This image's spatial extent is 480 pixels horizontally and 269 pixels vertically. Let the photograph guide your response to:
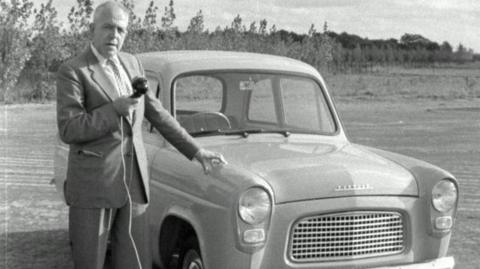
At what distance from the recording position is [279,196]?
4.93 m

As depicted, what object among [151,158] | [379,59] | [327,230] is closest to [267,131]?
[151,158]

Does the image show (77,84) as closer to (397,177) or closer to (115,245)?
(115,245)

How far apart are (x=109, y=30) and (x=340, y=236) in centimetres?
189

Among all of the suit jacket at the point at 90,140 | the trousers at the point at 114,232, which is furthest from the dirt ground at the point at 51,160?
the suit jacket at the point at 90,140

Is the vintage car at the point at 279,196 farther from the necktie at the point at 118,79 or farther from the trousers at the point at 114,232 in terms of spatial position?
the necktie at the point at 118,79

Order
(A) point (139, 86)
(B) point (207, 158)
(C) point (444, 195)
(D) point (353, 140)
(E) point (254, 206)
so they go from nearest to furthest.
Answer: (A) point (139, 86), (B) point (207, 158), (E) point (254, 206), (C) point (444, 195), (D) point (353, 140)

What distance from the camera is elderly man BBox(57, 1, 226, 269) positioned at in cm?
408

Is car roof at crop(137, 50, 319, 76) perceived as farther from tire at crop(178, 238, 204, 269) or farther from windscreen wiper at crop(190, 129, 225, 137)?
tire at crop(178, 238, 204, 269)

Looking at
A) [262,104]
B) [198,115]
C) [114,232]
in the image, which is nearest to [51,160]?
[262,104]

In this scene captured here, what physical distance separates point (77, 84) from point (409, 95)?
38.5m

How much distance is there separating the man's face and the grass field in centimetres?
339

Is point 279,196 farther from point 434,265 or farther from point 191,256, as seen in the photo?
point 434,265

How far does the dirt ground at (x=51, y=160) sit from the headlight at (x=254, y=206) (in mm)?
2706

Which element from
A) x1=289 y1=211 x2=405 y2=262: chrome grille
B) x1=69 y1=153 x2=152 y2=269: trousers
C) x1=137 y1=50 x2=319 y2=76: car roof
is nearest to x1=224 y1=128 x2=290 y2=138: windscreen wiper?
x1=137 y1=50 x2=319 y2=76: car roof
